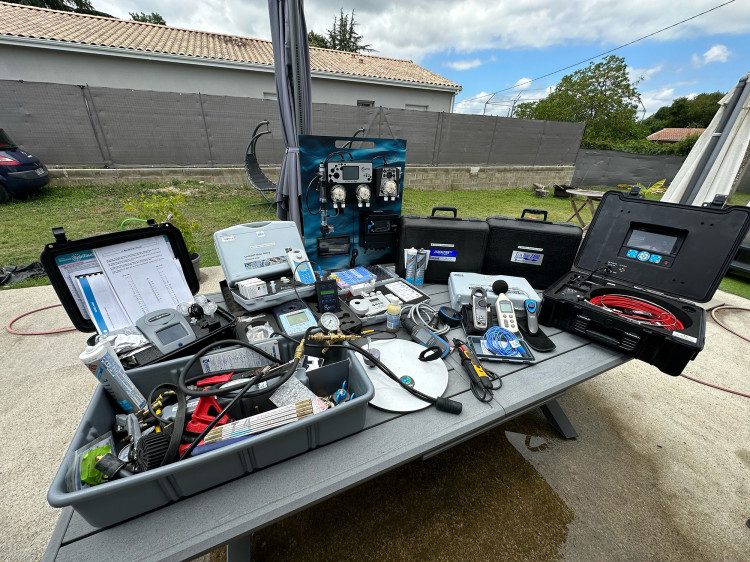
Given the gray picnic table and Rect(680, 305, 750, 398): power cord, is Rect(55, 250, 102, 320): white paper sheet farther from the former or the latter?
Rect(680, 305, 750, 398): power cord

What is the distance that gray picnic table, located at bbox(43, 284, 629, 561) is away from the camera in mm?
657

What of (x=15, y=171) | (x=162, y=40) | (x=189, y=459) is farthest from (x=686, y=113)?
(x=15, y=171)

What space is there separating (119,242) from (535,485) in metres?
2.26

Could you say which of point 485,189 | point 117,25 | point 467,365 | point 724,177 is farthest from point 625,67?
point 467,365

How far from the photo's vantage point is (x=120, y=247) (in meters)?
1.22

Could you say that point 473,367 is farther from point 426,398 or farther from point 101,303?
point 101,303

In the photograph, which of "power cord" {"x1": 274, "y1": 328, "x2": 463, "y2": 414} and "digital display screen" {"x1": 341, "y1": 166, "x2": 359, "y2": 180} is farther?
"digital display screen" {"x1": 341, "y1": 166, "x2": 359, "y2": 180}

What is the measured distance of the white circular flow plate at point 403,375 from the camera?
3.37 ft

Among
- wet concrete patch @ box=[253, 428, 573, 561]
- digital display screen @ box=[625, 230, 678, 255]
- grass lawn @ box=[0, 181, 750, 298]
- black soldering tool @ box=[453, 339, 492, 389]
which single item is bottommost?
wet concrete patch @ box=[253, 428, 573, 561]

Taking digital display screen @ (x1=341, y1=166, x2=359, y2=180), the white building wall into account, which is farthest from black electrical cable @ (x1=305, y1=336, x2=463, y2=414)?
the white building wall

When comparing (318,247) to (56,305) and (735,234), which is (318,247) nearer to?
(735,234)

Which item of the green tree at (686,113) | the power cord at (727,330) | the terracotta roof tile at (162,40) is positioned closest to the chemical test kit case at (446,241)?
the power cord at (727,330)

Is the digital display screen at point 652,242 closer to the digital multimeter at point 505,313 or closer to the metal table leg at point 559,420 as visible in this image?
the digital multimeter at point 505,313

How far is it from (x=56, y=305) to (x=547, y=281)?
13.4 ft
